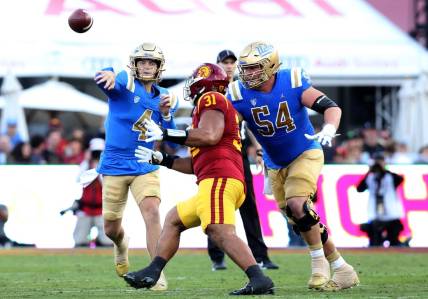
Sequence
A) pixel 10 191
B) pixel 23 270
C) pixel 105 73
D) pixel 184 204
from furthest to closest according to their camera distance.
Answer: pixel 10 191 < pixel 23 270 < pixel 105 73 < pixel 184 204

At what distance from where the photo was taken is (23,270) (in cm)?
1366

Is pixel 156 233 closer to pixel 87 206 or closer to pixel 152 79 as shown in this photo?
pixel 152 79

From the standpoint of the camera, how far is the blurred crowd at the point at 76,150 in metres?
19.4

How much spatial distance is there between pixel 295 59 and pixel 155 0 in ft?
9.69

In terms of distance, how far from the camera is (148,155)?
399 inches

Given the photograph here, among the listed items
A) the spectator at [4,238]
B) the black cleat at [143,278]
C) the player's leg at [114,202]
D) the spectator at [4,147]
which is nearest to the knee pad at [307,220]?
the black cleat at [143,278]

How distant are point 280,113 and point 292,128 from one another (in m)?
0.19

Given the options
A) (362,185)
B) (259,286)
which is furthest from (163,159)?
(362,185)

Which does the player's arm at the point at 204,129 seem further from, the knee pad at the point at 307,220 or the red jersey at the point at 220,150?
the knee pad at the point at 307,220

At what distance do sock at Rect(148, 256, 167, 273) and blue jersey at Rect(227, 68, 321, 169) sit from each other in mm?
1588

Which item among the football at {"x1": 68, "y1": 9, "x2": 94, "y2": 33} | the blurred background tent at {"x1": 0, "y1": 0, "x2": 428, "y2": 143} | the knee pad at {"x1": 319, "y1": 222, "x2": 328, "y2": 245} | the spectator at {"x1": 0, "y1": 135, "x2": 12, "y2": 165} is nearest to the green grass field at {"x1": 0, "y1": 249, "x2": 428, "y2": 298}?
the knee pad at {"x1": 319, "y1": 222, "x2": 328, "y2": 245}

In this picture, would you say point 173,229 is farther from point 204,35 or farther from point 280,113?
point 204,35

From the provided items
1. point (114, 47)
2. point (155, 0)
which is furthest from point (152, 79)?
point (155, 0)

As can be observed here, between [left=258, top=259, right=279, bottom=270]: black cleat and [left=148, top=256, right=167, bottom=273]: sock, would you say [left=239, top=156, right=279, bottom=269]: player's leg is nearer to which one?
[left=258, top=259, right=279, bottom=270]: black cleat
